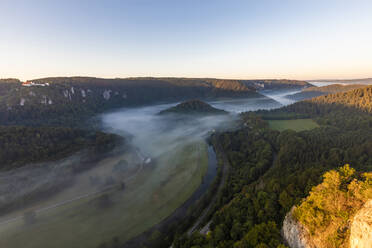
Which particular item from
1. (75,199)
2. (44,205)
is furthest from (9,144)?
(75,199)

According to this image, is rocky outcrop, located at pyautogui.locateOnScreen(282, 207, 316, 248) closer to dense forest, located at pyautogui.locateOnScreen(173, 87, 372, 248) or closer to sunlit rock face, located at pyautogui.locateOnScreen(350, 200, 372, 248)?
dense forest, located at pyautogui.locateOnScreen(173, 87, 372, 248)

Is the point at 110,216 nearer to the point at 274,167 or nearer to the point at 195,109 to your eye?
the point at 274,167

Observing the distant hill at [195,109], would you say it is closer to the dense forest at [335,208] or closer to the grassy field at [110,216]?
the grassy field at [110,216]

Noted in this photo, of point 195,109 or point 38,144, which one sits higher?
point 38,144

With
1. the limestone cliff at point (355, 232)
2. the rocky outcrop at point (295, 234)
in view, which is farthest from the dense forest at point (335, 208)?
the limestone cliff at point (355, 232)

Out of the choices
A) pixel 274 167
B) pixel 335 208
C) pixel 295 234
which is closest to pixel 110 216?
pixel 295 234


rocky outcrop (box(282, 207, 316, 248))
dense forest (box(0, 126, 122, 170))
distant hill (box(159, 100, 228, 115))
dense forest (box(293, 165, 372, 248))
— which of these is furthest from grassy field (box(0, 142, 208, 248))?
distant hill (box(159, 100, 228, 115))

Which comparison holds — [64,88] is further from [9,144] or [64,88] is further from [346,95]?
[346,95]
